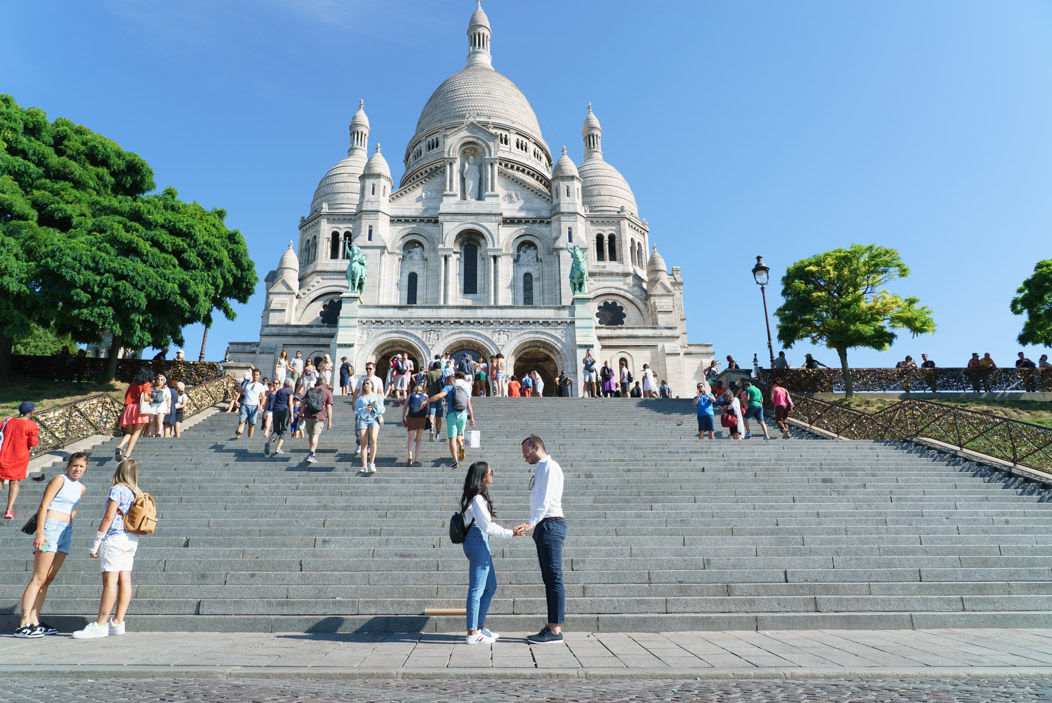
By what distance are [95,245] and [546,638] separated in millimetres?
20843

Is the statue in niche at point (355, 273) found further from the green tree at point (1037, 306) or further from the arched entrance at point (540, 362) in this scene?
the green tree at point (1037, 306)

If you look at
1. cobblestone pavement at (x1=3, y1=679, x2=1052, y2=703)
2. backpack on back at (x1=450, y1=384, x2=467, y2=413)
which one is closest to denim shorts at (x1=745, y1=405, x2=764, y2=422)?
backpack on back at (x1=450, y1=384, x2=467, y2=413)

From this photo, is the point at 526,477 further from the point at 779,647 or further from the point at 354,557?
the point at 779,647

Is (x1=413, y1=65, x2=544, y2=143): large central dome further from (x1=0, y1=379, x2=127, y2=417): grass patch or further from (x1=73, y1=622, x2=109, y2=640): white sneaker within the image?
(x1=73, y1=622, x2=109, y2=640): white sneaker

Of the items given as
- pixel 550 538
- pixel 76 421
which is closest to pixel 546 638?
pixel 550 538

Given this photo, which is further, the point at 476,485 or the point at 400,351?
the point at 400,351

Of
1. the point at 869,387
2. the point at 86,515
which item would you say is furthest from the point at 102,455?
the point at 869,387

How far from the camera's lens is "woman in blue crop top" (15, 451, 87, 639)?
5.54 meters

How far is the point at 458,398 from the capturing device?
10.3 m

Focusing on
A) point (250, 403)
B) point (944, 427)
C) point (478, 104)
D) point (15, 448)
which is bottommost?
point (15, 448)

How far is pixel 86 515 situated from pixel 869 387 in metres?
24.0

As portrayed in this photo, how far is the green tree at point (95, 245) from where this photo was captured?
62.4 feet

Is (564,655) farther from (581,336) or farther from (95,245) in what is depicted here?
(581,336)

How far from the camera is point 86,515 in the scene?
855 centimetres
